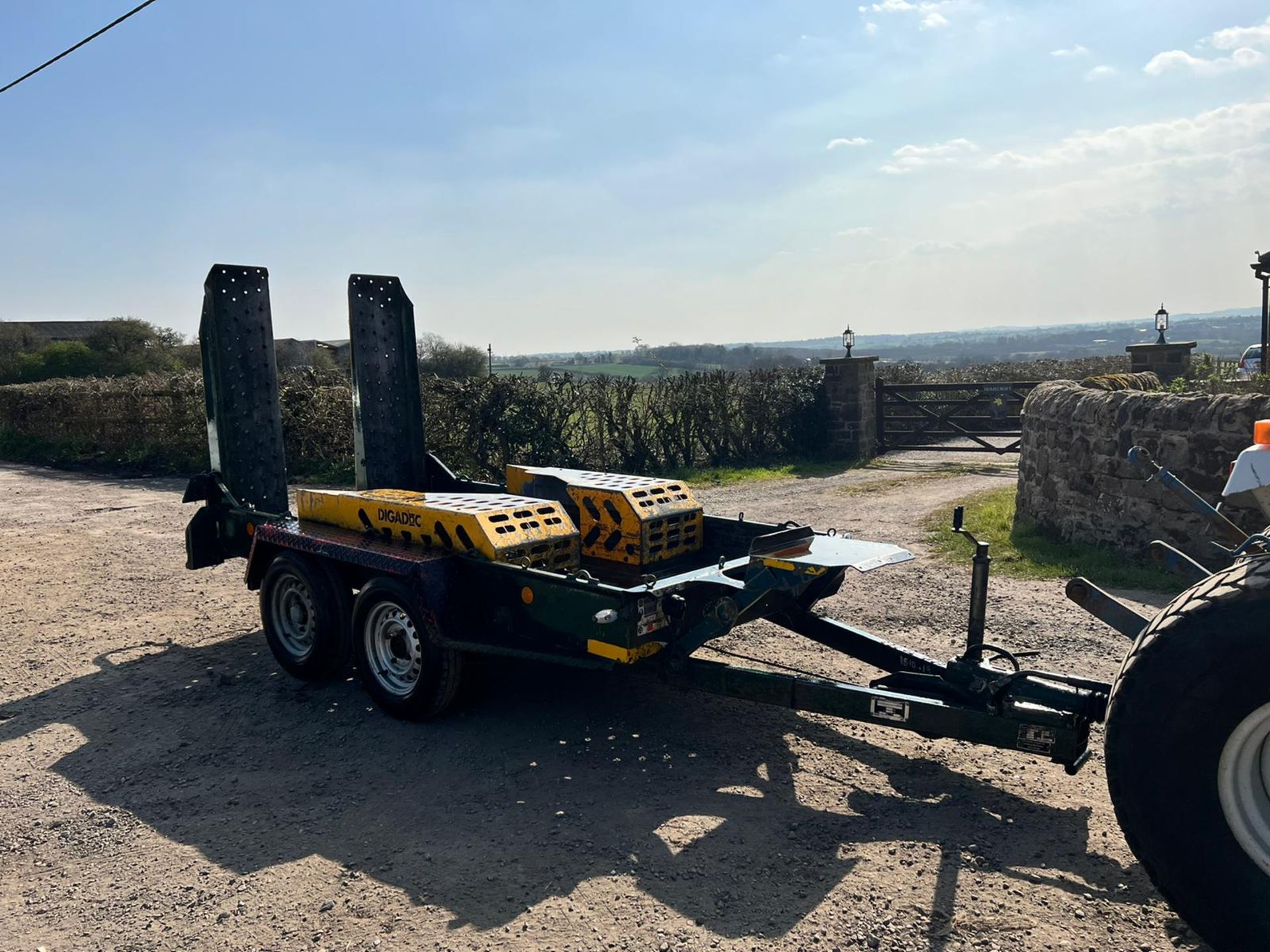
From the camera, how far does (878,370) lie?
23781 millimetres

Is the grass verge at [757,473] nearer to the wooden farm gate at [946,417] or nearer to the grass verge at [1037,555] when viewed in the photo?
the wooden farm gate at [946,417]

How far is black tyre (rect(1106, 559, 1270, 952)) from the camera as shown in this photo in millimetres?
2705

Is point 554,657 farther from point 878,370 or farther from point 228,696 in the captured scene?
point 878,370

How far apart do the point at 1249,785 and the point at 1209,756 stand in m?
0.16

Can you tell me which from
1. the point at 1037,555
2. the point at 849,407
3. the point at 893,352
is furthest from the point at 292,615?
the point at 893,352

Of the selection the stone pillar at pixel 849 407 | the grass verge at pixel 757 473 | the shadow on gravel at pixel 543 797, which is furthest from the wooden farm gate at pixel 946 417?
the shadow on gravel at pixel 543 797

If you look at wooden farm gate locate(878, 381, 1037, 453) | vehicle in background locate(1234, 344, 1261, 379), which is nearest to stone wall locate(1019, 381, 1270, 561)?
wooden farm gate locate(878, 381, 1037, 453)

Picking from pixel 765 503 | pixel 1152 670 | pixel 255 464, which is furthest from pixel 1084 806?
pixel 765 503

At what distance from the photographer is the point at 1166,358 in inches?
646

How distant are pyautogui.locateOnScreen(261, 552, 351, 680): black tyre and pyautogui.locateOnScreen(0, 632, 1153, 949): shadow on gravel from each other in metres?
0.18

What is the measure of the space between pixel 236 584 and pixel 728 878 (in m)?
6.34

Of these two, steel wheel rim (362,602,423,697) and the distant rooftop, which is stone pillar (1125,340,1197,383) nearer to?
steel wheel rim (362,602,423,697)

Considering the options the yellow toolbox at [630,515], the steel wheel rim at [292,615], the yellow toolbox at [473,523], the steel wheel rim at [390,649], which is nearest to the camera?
the yellow toolbox at [473,523]

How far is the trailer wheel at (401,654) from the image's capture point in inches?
193
